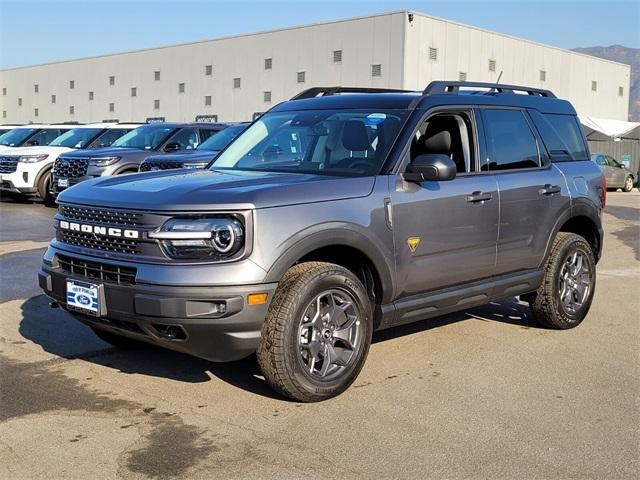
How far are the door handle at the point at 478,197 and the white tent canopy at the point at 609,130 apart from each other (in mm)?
34656

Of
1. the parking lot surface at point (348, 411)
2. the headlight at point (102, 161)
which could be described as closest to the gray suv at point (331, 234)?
the parking lot surface at point (348, 411)

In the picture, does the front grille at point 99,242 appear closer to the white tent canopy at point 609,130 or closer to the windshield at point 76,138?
the windshield at point 76,138

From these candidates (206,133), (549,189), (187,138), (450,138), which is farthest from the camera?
(206,133)

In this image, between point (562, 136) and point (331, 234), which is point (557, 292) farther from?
point (331, 234)

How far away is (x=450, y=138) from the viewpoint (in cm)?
564

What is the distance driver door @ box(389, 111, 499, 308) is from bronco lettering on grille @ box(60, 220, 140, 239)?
65.6 inches

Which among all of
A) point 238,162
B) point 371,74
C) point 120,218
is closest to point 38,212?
point 238,162

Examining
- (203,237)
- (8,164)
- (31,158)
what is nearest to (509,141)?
(203,237)

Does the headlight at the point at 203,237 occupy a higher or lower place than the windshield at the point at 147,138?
lower

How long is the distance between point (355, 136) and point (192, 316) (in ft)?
6.38

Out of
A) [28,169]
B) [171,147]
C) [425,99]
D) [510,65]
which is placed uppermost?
[510,65]

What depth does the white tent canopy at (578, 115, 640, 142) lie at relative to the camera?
3828 cm

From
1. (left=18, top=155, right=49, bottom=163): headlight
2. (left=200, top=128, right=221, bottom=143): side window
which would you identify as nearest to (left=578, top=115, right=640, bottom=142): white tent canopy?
(left=200, top=128, right=221, bottom=143): side window

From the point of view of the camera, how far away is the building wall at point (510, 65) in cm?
3947
